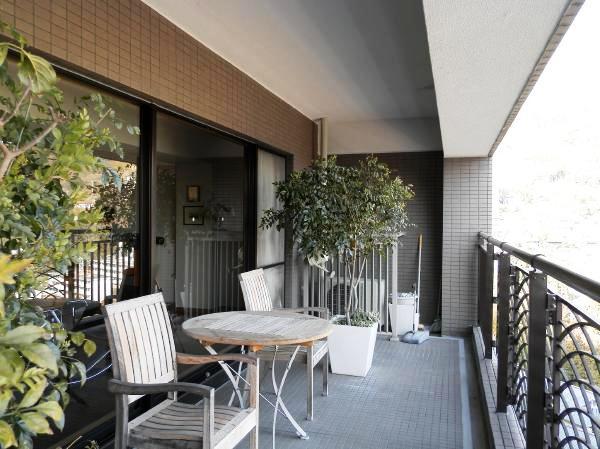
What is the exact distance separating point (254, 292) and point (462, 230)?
3189 mm

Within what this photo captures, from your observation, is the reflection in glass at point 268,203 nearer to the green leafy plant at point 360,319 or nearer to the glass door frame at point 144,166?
the glass door frame at point 144,166

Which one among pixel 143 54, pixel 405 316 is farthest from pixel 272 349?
pixel 405 316

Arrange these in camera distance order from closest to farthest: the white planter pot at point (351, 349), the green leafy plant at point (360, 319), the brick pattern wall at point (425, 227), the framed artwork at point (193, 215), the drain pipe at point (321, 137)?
the framed artwork at point (193, 215)
the white planter pot at point (351, 349)
the green leafy plant at point (360, 319)
the drain pipe at point (321, 137)
the brick pattern wall at point (425, 227)

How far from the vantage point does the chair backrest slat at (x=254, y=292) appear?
122 inches

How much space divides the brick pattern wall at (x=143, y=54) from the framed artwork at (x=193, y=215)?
2.35 feet

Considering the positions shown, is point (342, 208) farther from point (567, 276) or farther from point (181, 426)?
point (567, 276)

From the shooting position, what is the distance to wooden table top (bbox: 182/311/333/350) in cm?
225

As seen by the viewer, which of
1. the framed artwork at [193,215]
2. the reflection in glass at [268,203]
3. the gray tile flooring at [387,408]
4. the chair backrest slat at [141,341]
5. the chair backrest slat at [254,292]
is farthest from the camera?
the reflection in glass at [268,203]

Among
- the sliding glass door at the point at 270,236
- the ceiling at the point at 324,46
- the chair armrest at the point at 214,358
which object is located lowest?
the chair armrest at the point at 214,358

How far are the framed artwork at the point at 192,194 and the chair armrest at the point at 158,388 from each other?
6.54 ft

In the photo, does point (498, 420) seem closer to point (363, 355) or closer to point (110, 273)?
point (363, 355)

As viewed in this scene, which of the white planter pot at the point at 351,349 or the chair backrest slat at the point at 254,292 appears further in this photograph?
the white planter pot at the point at 351,349

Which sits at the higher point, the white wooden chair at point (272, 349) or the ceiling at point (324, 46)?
the ceiling at point (324, 46)

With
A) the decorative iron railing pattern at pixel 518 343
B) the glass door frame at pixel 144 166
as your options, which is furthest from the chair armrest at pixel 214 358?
the decorative iron railing pattern at pixel 518 343
